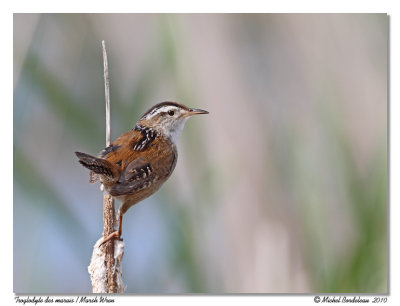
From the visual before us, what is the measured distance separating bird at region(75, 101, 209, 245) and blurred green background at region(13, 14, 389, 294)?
6cm

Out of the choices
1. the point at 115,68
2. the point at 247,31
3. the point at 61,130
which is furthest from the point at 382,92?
the point at 61,130

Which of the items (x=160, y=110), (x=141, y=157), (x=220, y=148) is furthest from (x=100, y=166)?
(x=220, y=148)

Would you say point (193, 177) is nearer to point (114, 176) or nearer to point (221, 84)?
point (114, 176)

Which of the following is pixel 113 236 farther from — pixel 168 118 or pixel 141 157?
pixel 168 118

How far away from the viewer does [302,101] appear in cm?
265

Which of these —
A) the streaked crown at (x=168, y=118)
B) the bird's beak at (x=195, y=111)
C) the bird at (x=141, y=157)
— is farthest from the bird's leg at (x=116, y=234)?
the bird's beak at (x=195, y=111)

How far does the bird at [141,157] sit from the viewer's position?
85.7 inches

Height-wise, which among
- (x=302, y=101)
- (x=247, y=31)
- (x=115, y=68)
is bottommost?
(x=302, y=101)

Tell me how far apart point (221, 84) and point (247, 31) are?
0.35m

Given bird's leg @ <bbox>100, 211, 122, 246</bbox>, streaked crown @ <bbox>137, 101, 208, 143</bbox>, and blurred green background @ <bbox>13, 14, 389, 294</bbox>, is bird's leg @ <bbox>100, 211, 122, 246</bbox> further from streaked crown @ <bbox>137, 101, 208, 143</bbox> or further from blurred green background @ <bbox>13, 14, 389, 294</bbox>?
streaked crown @ <bbox>137, 101, 208, 143</bbox>

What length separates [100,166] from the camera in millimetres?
2107

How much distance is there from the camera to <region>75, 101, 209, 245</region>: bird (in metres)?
2.18

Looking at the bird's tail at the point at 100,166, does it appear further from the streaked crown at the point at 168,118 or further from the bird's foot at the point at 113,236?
the streaked crown at the point at 168,118

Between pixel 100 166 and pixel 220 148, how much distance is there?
2.39 ft
